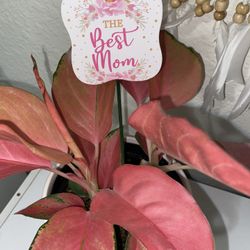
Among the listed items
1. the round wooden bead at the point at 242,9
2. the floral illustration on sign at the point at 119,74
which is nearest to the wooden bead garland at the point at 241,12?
the round wooden bead at the point at 242,9

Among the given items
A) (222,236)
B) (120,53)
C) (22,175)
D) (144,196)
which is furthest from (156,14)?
(22,175)

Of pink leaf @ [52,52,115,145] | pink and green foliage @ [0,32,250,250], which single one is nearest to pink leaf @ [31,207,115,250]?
pink and green foliage @ [0,32,250,250]

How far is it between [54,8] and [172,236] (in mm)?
370

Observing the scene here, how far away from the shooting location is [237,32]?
462 millimetres

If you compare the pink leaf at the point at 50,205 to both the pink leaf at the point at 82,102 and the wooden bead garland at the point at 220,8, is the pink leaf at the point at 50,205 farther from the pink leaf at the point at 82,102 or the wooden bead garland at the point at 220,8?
the wooden bead garland at the point at 220,8

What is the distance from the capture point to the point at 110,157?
1.69 feet

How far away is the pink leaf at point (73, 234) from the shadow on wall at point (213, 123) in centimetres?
26

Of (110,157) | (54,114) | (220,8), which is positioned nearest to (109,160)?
(110,157)

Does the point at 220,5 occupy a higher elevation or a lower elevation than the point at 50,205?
higher

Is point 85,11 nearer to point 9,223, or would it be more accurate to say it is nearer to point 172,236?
point 172,236

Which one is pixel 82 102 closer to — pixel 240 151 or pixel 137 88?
pixel 137 88

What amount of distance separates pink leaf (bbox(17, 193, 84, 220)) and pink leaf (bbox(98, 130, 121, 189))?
0.04 metres

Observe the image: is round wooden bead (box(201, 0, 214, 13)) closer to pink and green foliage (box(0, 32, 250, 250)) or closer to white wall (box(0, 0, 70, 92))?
pink and green foliage (box(0, 32, 250, 250))

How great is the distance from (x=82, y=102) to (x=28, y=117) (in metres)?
0.07
